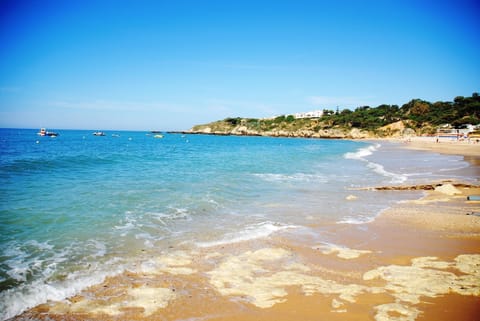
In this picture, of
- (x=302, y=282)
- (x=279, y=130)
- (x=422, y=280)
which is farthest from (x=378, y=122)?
(x=302, y=282)

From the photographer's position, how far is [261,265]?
654cm

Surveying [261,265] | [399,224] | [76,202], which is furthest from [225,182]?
[261,265]

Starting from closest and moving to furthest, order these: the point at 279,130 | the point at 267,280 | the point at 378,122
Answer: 1. the point at 267,280
2. the point at 378,122
3. the point at 279,130

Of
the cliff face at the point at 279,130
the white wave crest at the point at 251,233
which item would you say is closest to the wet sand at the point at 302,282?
the white wave crest at the point at 251,233

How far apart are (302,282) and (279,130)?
494 feet

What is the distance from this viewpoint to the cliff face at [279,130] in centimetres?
12493

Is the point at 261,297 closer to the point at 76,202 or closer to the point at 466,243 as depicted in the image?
the point at 466,243

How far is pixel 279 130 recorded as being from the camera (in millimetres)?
154125

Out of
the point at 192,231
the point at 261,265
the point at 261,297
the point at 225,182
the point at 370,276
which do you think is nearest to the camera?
the point at 261,297

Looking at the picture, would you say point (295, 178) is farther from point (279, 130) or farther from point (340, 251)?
point (279, 130)

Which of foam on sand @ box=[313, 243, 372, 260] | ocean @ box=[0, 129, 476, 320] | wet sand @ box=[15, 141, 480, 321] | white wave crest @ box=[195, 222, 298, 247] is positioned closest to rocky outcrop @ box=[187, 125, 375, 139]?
ocean @ box=[0, 129, 476, 320]

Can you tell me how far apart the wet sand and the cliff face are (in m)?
120

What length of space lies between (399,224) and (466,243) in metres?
1.98

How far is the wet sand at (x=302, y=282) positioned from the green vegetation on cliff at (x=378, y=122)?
10288cm
